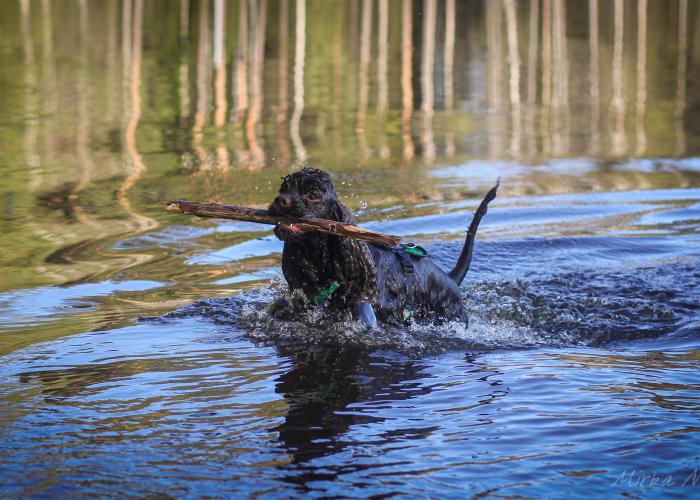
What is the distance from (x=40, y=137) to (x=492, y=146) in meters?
6.75

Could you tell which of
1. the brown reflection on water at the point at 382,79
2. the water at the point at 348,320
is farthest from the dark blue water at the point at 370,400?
the brown reflection on water at the point at 382,79

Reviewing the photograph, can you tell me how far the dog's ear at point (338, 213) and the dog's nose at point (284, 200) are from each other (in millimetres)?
363

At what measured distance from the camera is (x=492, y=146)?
53.1ft

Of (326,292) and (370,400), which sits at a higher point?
(326,292)

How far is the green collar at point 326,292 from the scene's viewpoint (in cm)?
732

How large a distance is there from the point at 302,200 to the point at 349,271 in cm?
70

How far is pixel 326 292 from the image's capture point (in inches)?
289

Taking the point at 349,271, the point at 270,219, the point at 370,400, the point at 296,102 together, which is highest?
the point at 296,102

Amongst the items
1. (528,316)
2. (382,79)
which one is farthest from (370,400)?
(382,79)

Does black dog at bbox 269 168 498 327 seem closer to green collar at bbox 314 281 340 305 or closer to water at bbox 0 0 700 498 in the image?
green collar at bbox 314 281 340 305

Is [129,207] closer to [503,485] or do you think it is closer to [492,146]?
[492,146]

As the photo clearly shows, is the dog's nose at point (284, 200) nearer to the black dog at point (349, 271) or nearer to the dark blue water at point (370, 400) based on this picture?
the black dog at point (349, 271)

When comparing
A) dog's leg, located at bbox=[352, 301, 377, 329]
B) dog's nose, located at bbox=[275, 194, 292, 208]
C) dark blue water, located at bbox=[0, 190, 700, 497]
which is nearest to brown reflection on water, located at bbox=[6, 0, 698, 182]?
dark blue water, located at bbox=[0, 190, 700, 497]

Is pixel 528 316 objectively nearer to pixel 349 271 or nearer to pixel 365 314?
pixel 365 314
